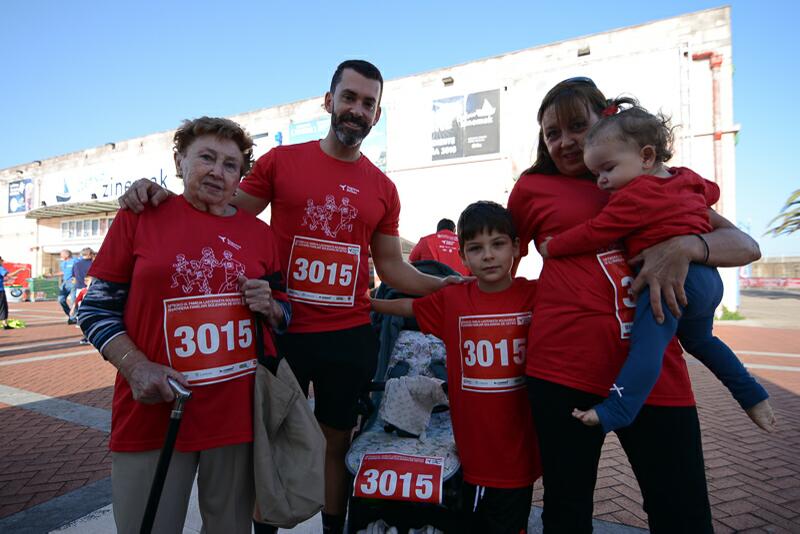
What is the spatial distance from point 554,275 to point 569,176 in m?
0.42

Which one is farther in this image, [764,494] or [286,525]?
[764,494]

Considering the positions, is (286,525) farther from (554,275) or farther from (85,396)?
(85,396)

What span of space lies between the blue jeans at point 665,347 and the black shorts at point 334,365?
120 cm

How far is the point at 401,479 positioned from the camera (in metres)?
2.06

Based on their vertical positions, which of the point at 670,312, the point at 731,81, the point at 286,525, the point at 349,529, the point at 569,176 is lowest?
A: the point at 349,529

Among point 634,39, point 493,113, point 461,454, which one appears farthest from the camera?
point 493,113

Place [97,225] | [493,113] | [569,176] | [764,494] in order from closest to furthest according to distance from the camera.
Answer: [569,176]
[764,494]
[493,113]
[97,225]

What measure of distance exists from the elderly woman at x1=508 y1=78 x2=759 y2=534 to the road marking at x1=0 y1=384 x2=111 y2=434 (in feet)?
14.9

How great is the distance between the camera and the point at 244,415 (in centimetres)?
170

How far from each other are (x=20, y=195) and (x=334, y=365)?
1724 inches

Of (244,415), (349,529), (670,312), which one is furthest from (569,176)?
(349,529)

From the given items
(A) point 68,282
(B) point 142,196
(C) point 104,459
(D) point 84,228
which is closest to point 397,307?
(B) point 142,196

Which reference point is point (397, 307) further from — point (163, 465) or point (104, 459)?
point (104, 459)

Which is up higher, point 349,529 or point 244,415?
point 244,415
